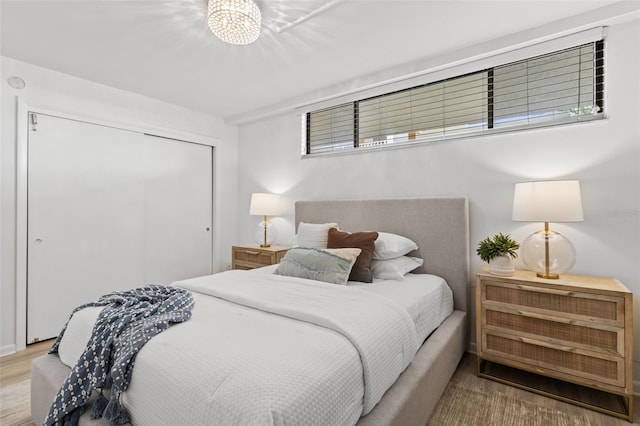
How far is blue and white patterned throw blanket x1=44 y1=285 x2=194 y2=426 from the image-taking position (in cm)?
120

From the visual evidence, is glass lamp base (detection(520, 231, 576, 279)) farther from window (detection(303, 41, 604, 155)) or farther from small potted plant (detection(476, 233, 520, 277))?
window (detection(303, 41, 604, 155))

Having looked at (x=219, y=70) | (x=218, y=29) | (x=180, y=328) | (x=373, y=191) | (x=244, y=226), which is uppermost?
(x=219, y=70)

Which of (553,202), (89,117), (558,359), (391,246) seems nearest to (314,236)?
(391,246)

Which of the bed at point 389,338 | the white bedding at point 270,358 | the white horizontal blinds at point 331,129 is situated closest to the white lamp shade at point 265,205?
the bed at point 389,338

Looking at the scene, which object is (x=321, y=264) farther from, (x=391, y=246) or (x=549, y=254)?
(x=549, y=254)

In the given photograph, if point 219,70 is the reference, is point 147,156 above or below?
below

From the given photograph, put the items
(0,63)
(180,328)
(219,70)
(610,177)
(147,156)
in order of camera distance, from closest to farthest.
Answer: (180,328)
(610,177)
(0,63)
(219,70)
(147,156)

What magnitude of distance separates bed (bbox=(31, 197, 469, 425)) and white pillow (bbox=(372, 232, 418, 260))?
18 centimetres

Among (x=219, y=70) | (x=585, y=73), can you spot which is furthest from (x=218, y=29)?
(x=585, y=73)

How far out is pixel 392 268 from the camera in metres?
2.41

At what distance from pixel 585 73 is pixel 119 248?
4332 mm

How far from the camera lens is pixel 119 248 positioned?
3.37 m

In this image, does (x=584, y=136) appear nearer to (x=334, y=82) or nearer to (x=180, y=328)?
(x=334, y=82)

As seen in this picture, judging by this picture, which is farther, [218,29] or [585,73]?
[585,73]
